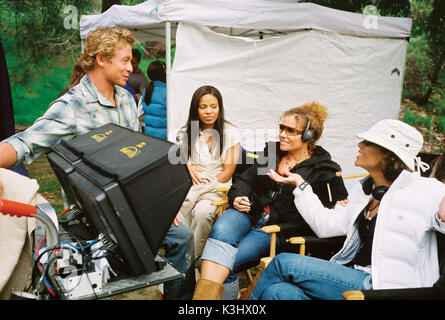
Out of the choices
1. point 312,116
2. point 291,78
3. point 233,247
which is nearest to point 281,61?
point 291,78

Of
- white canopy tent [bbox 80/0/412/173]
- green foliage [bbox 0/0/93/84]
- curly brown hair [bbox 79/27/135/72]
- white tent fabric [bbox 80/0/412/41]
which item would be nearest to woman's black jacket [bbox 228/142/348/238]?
curly brown hair [bbox 79/27/135/72]

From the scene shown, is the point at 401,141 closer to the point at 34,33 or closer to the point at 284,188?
the point at 284,188

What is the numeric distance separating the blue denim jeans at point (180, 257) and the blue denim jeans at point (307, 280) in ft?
1.47

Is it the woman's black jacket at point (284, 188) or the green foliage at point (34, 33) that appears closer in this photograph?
the woman's black jacket at point (284, 188)

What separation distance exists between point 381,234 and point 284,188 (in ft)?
3.10

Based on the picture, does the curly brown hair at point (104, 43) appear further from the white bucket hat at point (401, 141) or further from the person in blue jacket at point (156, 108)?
the person in blue jacket at point (156, 108)

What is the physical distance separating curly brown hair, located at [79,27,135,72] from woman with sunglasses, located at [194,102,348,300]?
134 cm

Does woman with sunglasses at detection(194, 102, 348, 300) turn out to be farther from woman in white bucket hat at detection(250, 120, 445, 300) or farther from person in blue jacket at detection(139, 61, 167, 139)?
person in blue jacket at detection(139, 61, 167, 139)

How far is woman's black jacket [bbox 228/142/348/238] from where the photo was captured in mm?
2697

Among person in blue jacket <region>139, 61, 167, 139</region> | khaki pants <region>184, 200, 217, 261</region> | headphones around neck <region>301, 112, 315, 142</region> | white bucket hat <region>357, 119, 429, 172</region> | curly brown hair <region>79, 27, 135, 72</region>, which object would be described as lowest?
khaki pants <region>184, 200, 217, 261</region>

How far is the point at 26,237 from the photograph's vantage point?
61.2 inches

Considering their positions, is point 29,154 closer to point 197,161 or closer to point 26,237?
point 26,237

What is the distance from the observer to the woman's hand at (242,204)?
9.06ft

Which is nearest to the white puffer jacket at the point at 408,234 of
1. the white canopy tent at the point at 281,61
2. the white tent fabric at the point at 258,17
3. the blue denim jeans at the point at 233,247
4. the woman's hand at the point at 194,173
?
the blue denim jeans at the point at 233,247
